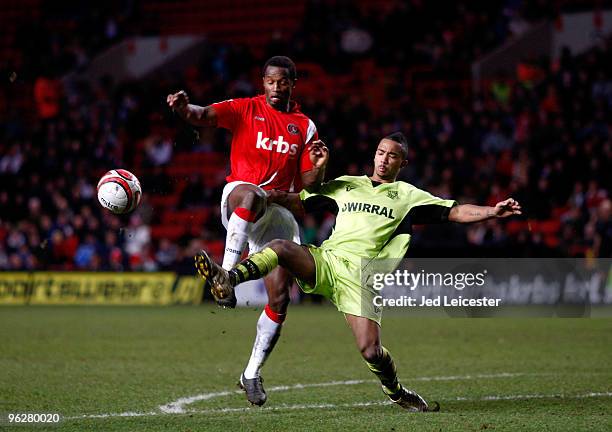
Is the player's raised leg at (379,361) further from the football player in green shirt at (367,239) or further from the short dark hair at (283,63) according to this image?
the short dark hair at (283,63)

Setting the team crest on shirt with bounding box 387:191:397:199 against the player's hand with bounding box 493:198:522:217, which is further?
the team crest on shirt with bounding box 387:191:397:199

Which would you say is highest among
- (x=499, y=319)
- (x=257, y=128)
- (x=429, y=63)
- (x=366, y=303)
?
(x=429, y=63)

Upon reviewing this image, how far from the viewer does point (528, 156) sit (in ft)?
61.4

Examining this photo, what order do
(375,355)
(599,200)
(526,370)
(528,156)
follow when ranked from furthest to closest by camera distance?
(528,156), (599,200), (526,370), (375,355)

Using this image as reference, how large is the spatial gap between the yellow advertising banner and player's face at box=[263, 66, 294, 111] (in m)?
11.1

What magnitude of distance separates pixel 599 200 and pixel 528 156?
1791 millimetres

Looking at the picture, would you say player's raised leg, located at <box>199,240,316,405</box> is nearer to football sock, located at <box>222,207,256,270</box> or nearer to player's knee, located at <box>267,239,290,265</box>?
player's knee, located at <box>267,239,290,265</box>

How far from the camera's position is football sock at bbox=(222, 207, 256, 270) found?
23.9 feet

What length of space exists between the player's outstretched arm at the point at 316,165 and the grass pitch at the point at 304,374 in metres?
1.61

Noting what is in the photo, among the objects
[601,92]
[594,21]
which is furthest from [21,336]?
[594,21]

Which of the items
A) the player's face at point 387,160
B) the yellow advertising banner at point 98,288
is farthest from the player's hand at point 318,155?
the yellow advertising banner at point 98,288

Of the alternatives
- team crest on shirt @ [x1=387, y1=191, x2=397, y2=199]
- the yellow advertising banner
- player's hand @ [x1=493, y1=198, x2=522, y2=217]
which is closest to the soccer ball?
team crest on shirt @ [x1=387, y1=191, x2=397, y2=199]

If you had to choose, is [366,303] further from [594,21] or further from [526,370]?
[594,21]

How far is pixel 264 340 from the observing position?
24.7 ft
